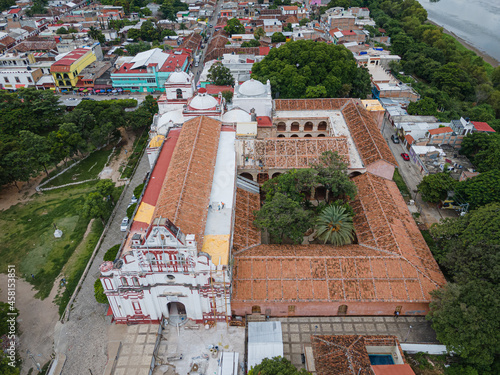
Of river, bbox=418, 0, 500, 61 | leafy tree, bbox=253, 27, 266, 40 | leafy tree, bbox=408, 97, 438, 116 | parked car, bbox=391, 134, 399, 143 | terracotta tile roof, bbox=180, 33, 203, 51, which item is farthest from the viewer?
river, bbox=418, 0, 500, 61

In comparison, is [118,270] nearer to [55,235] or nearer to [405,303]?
[55,235]

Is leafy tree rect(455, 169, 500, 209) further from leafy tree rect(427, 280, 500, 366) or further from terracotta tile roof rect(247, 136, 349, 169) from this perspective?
leafy tree rect(427, 280, 500, 366)

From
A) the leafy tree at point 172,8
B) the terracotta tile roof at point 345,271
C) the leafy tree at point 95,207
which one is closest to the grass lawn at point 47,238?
the leafy tree at point 95,207

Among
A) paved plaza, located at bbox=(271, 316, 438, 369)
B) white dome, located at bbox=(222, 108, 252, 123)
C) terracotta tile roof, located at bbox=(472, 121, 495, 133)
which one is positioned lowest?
paved plaza, located at bbox=(271, 316, 438, 369)

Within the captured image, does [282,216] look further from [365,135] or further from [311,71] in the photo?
[311,71]

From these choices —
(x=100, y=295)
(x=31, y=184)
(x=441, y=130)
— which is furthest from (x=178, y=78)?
(x=441, y=130)

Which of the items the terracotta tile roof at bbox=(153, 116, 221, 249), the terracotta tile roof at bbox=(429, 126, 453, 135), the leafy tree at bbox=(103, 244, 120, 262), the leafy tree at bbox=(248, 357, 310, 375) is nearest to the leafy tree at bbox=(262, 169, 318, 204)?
the terracotta tile roof at bbox=(153, 116, 221, 249)

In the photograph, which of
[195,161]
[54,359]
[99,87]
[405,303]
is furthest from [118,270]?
[99,87]
